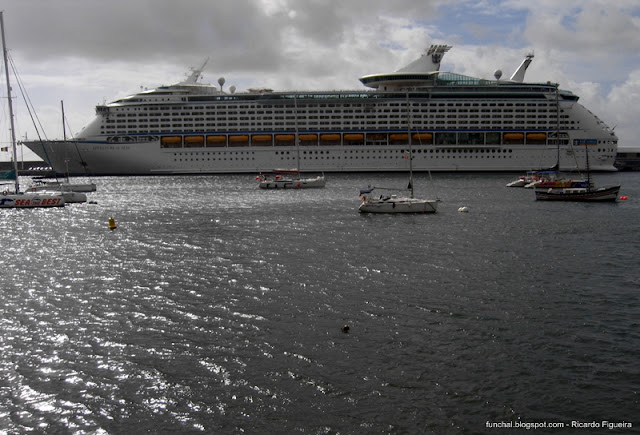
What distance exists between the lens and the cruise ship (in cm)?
9612

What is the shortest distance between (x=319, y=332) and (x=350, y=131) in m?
82.0

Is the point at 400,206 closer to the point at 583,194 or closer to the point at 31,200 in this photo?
the point at 583,194

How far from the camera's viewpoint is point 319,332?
1744 centimetres

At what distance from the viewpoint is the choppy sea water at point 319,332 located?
1273cm

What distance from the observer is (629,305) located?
1973 centimetres

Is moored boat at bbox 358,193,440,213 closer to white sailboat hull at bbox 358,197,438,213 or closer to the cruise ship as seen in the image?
white sailboat hull at bbox 358,197,438,213

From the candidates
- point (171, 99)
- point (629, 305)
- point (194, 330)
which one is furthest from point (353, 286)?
point (171, 99)

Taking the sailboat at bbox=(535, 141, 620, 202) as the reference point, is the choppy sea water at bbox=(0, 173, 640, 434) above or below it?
below

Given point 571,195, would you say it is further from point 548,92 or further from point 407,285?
point 548,92

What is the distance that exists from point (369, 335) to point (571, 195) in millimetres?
45181

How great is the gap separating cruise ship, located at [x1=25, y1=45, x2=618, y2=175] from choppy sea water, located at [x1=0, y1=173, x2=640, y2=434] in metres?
61.4

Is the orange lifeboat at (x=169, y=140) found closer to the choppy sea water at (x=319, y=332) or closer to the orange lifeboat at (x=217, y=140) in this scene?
the orange lifeboat at (x=217, y=140)

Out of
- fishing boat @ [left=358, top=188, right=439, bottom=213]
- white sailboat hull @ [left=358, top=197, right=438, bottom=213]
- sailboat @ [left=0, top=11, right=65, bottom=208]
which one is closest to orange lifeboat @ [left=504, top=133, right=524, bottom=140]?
fishing boat @ [left=358, top=188, right=439, bottom=213]

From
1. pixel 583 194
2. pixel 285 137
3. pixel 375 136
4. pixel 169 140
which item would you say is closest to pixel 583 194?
pixel 583 194
